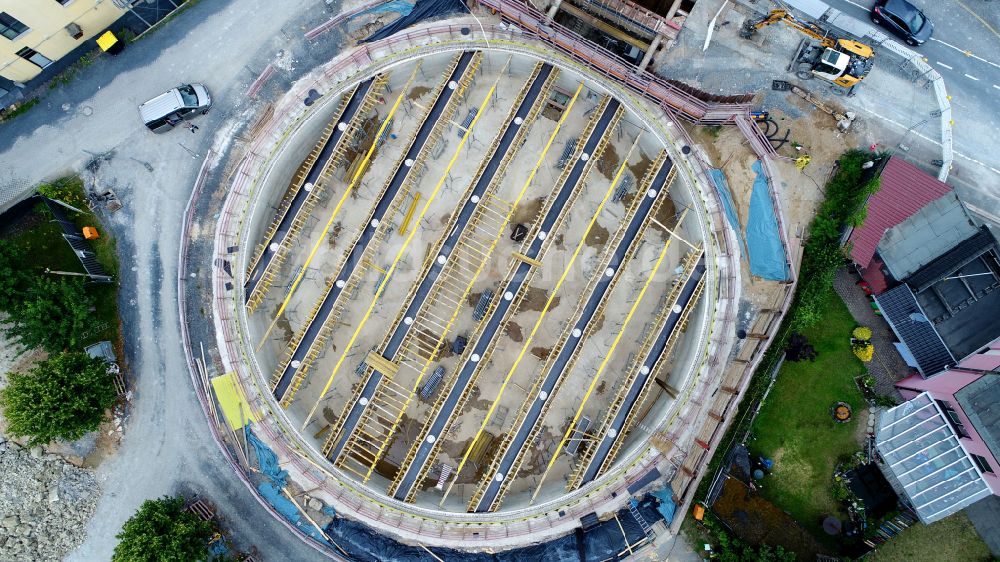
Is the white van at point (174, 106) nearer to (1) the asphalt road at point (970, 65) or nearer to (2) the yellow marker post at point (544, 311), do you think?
(2) the yellow marker post at point (544, 311)

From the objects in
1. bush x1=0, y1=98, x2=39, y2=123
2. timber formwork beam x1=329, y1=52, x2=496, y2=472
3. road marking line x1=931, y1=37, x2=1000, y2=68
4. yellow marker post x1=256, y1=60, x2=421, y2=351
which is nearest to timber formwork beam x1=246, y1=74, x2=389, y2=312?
yellow marker post x1=256, y1=60, x2=421, y2=351

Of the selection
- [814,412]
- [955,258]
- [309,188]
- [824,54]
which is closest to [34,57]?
[309,188]

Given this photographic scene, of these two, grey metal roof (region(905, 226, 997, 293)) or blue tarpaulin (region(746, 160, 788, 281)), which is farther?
blue tarpaulin (region(746, 160, 788, 281))

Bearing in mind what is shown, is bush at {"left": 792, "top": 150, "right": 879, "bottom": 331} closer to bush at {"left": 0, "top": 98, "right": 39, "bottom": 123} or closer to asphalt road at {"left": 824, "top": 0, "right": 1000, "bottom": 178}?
asphalt road at {"left": 824, "top": 0, "right": 1000, "bottom": 178}

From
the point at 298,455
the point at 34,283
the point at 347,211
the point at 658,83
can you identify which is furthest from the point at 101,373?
the point at 658,83

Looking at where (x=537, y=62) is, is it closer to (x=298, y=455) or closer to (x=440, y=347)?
(x=440, y=347)

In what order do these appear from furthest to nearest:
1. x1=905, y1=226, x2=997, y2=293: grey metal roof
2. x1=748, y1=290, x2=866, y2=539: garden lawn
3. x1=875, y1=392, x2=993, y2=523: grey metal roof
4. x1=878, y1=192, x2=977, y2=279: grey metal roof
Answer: x1=748, y1=290, x2=866, y2=539: garden lawn → x1=878, y1=192, x2=977, y2=279: grey metal roof → x1=905, y1=226, x2=997, y2=293: grey metal roof → x1=875, y1=392, x2=993, y2=523: grey metal roof

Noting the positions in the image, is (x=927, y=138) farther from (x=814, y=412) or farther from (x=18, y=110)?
(x=18, y=110)
